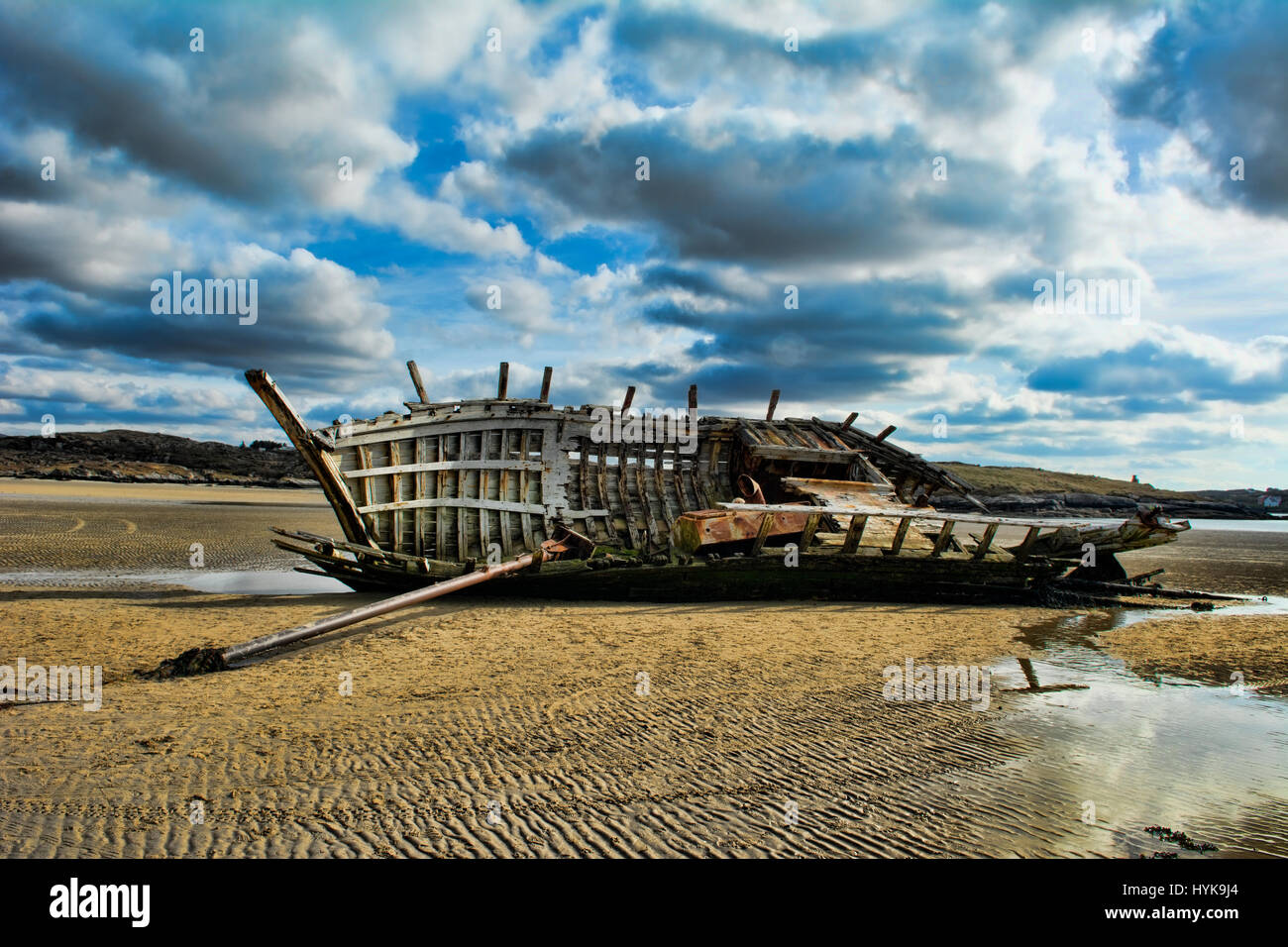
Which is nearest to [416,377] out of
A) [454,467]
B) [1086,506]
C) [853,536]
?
[454,467]

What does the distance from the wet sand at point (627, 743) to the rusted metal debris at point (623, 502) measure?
78.7 inches

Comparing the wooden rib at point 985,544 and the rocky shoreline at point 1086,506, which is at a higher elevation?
the wooden rib at point 985,544

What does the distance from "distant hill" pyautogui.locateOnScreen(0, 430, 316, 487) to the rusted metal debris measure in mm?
45008

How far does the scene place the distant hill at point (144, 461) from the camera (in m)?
48.3

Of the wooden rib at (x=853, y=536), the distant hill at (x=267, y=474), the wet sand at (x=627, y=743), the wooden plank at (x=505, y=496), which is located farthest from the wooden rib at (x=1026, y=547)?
the distant hill at (x=267, y=474)

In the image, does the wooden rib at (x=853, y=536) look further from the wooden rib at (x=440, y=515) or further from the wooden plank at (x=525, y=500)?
the wooden rib at (x=440, y=515)

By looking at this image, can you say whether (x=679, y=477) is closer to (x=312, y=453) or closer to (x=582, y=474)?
(x=582, y=474)

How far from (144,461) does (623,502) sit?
5732cm

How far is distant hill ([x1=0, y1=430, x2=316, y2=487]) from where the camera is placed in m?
48.3

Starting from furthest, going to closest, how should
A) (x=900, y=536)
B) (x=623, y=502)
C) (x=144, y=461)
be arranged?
(x=144, y=461) < (x=623, y=502) < (x=900, y=536)

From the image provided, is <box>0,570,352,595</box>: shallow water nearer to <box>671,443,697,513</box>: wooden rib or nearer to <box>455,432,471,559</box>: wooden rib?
<box>455,432,471,559</box>: wooden rib

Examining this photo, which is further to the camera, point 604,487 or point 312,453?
point 604,487

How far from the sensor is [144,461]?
55750mm
